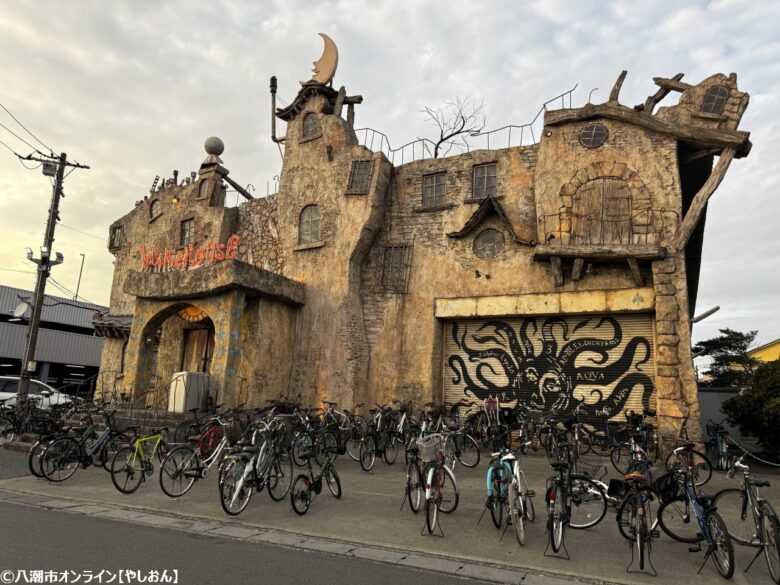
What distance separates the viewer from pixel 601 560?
5785mm

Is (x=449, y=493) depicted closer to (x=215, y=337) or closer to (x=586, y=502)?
(x=586, y=502)

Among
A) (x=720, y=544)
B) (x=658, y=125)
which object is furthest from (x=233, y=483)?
(x=658, y=125)

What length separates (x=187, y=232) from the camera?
2228cm

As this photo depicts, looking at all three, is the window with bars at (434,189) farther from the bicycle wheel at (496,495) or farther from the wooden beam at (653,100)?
the bicycle wheel at (496,495)

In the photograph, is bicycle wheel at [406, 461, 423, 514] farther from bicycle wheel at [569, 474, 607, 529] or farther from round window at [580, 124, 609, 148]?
round window at [580, 124, 609, 148]

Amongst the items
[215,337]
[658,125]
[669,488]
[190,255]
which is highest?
[658,125]

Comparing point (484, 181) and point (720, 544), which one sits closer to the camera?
point (720, 544)

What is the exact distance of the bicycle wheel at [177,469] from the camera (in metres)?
8.22

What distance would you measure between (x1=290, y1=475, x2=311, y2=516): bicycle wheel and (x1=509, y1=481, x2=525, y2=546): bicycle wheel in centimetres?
304

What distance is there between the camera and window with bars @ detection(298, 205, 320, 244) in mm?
17828

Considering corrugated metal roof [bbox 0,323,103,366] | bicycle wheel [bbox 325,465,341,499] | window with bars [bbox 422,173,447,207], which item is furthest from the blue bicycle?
corrugated metal roof [bbox 0,323,103,366]

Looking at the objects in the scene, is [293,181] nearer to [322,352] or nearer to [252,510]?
[322,352]

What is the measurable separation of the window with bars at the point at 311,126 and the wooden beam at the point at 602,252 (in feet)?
31.4

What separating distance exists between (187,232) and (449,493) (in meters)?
18.6
